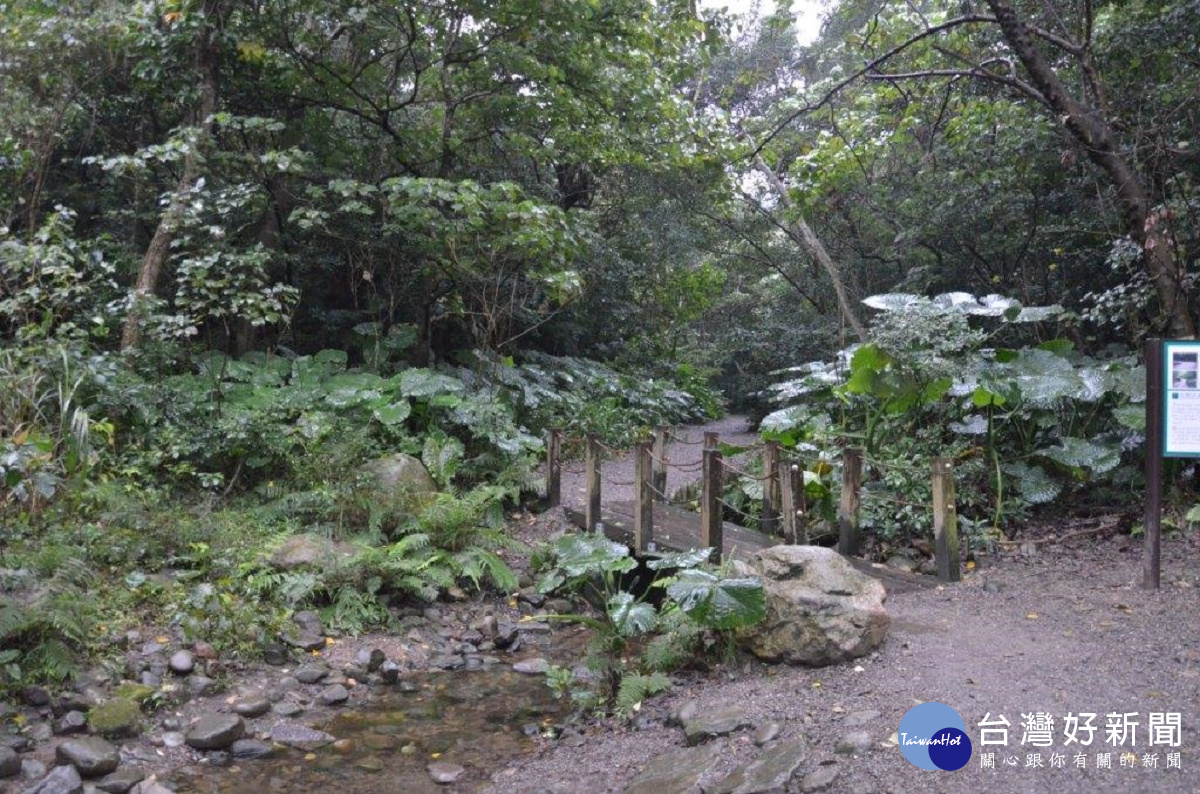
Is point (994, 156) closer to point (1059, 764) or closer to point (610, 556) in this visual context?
point (610, 556)

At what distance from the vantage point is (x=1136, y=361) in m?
7.93

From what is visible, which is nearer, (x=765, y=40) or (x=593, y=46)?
(x=593, y=46)

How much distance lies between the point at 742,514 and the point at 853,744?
11.9 feet

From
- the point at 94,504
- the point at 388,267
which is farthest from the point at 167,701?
the point at 388,267

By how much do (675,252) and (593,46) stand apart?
6.64m

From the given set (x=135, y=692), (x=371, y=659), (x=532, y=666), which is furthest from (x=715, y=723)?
(x=135, y=692)

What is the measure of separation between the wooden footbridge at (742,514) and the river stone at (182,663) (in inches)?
140

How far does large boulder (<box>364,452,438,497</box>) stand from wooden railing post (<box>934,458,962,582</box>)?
4859 millimetres

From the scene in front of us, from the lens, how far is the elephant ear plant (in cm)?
497

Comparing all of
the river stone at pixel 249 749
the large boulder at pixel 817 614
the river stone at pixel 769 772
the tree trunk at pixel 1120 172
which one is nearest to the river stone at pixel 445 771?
the river stone at pixel 249 749

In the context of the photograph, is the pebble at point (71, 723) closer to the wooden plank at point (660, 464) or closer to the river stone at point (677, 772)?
the river stone at point (677, 772)

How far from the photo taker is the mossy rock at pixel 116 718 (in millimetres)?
5023

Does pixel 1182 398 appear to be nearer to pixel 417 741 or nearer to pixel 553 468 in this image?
pixel 417 741

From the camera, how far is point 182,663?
19.1 feet
